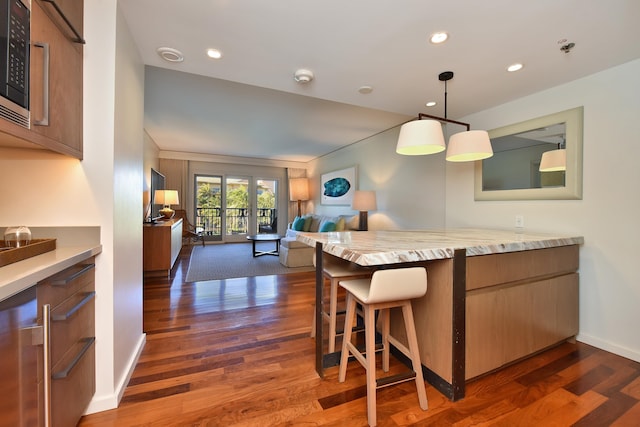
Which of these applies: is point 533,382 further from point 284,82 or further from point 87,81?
point 87,81

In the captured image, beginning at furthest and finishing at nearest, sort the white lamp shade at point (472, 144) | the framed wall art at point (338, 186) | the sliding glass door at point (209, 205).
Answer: the sliding glass door at point (209, 205) → the framed wall art at point (338, 186) → the white lamp shade at point (472, 144)

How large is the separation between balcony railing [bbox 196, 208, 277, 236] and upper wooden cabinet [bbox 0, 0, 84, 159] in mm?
6272

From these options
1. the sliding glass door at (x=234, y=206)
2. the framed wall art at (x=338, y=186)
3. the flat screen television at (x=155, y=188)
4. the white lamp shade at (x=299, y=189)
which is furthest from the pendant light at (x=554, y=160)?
the sliding glass door at (x=234, y=206)

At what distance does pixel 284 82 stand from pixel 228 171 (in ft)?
18.3

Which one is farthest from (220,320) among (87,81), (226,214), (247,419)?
(226,214)

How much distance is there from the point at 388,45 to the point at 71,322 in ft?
7.64

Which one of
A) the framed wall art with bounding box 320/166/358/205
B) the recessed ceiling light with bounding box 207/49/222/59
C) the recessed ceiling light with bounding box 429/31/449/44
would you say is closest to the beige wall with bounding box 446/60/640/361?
the recessed ceiling light with bounding box 429/31/449/44

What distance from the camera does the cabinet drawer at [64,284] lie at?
3.20 ft

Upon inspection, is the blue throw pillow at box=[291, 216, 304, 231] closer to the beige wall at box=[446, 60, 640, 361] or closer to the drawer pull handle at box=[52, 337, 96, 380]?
the beige wall at box=[446, 60, 640, 361]

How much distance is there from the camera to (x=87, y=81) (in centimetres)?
138

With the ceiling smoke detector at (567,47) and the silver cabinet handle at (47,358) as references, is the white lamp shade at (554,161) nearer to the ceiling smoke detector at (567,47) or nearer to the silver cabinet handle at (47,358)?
the ceiling smoke detector at (567,47)

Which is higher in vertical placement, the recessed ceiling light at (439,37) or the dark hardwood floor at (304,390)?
the recessed ceiling light at (439,37)

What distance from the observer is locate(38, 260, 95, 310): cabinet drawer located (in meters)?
0.97

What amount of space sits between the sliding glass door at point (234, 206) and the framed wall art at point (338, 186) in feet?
6.44
